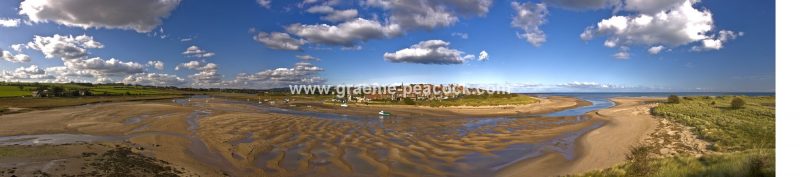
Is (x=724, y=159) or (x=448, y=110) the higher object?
(x=724, y=159)

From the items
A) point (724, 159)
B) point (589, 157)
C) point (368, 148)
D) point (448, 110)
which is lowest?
point (589, 157)

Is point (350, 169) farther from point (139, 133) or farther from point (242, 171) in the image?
point (139, 133)

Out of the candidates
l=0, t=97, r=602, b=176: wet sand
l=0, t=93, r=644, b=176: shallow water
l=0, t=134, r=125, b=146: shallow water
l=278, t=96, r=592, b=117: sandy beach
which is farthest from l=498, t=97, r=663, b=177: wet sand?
l=278, t=96, r=592, b=117: sandy beach

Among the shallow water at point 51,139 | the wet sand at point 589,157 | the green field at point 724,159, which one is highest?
the green field at point 724,159

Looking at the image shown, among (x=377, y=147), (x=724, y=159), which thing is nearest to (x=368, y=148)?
(x=377, y=147)

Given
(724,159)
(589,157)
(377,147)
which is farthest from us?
(377,147)

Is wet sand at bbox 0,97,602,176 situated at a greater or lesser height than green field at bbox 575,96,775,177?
lesser

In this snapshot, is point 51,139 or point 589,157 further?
point 51,139

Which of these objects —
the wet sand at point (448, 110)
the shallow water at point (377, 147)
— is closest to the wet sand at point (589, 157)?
the shallow water at point (377, 147)

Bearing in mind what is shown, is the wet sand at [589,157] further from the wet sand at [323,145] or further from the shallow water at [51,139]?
the shallow water at [51,139]

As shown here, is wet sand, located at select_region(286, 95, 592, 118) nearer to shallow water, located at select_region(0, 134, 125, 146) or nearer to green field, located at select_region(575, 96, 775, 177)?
green field, located at select_region(575, 96, 775, 177)

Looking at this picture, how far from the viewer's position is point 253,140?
21047 millimetres

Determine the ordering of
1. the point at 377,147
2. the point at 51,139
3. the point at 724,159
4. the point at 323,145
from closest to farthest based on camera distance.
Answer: the point at 724,159
the point at 51,139
the point at 377,147
the point at 323,145

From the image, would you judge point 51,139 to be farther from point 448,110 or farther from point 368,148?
point 448,110
